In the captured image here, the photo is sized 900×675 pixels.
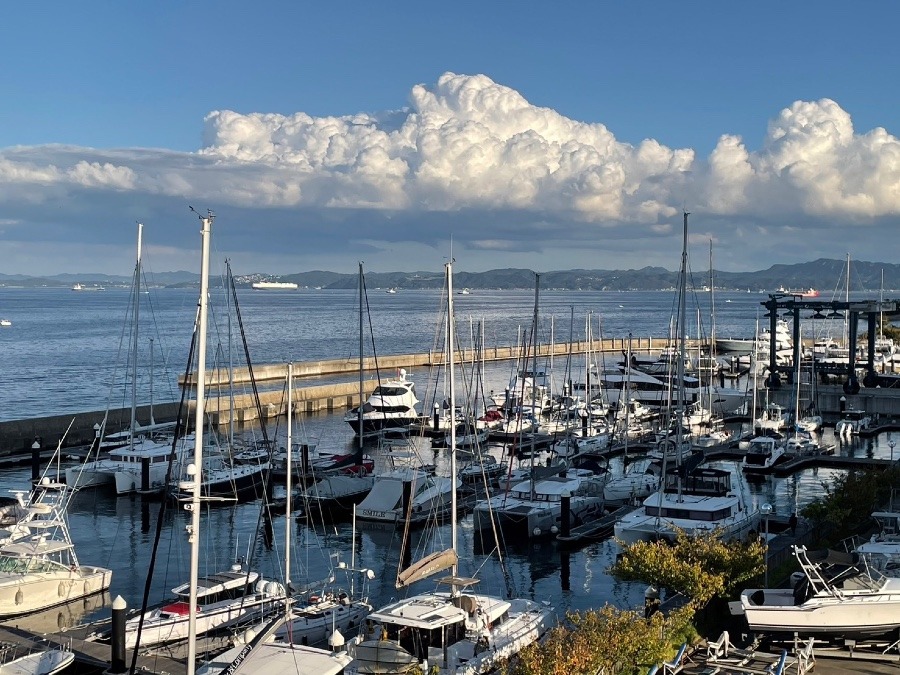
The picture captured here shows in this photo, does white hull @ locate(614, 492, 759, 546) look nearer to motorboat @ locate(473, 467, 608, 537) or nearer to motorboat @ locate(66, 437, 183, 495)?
motorboat @ locate(473, 467, 608, 537)

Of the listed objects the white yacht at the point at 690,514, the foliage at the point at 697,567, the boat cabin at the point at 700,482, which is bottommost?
the white yacht at the point at 690,514

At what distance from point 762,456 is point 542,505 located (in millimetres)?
15806

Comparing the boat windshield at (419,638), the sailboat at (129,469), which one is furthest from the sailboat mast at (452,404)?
the sailboat at (129,469)

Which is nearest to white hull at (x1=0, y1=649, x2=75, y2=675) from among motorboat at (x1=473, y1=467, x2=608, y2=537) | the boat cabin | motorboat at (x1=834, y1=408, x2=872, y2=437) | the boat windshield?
the boat windshield

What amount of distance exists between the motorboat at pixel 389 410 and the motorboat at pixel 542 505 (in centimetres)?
2089

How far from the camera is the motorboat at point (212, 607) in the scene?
70.1 feet

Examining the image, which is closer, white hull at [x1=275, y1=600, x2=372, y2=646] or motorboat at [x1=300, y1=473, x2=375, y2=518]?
white hull at [x1=275, y1=600, x2=372, y2=646]

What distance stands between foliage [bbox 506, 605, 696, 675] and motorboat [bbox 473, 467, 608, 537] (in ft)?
46.4

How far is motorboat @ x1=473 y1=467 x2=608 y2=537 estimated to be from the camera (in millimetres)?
33156

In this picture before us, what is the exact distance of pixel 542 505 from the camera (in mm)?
34031

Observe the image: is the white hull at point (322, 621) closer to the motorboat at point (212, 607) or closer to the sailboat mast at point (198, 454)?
the motorboat at point (212, 607)

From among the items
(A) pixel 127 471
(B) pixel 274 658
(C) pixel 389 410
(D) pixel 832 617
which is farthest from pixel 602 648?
(C) pixel 389 410

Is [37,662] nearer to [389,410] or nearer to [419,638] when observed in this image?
[419,638]

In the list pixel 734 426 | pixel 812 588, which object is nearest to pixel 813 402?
pixel 734 426
